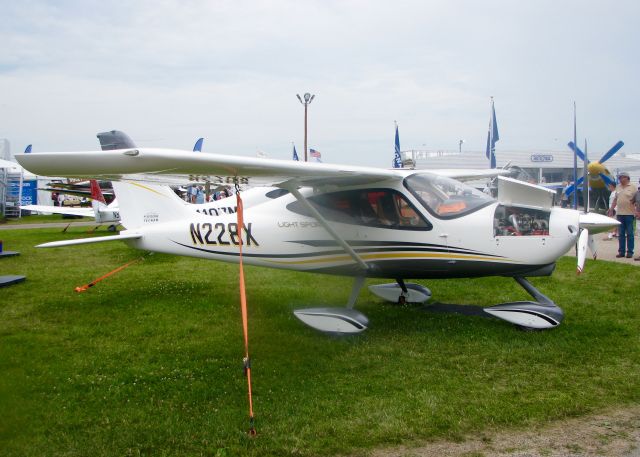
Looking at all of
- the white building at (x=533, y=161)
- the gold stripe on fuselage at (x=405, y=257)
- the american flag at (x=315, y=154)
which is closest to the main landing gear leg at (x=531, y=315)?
the gold stripe on fuselage at (x=405, y=257)

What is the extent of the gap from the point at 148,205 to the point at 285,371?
490 cm

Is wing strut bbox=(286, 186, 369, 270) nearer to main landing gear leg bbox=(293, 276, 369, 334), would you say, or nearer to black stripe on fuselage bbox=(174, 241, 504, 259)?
black stripe on fuselage bbox=(174, 241, 504, 259)

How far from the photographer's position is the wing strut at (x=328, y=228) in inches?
254

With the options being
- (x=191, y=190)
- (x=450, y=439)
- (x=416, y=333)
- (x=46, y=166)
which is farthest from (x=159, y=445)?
(x=191, y=190)

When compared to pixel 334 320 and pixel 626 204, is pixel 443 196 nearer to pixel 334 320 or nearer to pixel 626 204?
pixel 334 320

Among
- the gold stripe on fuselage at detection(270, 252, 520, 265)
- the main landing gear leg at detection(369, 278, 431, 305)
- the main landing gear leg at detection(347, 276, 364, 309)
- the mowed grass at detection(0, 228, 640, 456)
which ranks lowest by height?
the mowed grass at detection(0, 228, 640, 456)

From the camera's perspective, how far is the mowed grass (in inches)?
156

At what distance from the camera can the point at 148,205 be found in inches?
354

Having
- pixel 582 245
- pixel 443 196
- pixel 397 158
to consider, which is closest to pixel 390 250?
pixel 443 196

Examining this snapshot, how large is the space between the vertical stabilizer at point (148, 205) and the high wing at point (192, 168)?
2.38 m

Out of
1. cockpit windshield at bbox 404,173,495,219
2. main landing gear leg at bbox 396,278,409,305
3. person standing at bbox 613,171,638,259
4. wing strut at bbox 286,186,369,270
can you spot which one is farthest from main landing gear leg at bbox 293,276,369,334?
person standing at bbox 613,171,638,259

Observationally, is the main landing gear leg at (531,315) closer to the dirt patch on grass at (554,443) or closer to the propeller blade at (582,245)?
the propeller blade at (582,245)

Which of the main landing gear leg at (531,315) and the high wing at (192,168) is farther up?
the high wing at (192,168)

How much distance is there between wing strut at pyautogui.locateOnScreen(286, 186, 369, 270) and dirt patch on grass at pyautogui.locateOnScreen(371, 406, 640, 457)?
3.22 m
